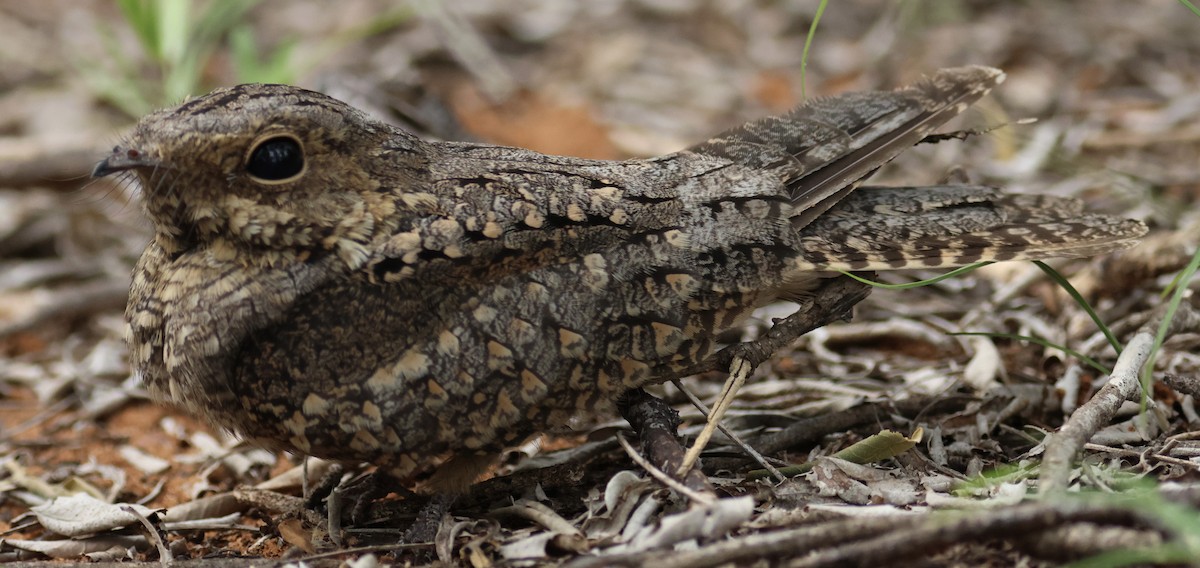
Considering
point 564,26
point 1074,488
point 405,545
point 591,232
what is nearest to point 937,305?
point 1074,488

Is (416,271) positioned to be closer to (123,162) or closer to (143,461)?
(123,162)

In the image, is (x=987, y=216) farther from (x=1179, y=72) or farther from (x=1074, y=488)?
(x=1179, y=72)

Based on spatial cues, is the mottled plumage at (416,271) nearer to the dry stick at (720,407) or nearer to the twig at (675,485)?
the dry stick at (720,407)

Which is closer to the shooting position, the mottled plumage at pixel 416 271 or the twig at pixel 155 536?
the mottled plumage at pixel 416 271

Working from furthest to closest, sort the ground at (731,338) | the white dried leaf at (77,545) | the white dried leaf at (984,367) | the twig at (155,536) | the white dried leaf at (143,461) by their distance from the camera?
the white dried leaf at (143,461)
the white dried leaf at (984,367)
the white dried leaf at (77,545)
the twig at (155,536)
the ground at (731,338)

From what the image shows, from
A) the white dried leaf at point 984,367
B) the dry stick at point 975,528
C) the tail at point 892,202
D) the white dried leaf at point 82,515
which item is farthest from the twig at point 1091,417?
the white dried leaf at point 82,515

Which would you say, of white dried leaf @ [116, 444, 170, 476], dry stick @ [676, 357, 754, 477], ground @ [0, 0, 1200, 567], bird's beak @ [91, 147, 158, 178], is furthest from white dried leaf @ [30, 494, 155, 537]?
dry stick @ [676, 357, 754, 477]

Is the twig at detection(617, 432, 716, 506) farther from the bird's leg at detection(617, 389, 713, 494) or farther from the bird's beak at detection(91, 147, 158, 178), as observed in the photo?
the bird's beak at detection(91, 147, 158, 178)
